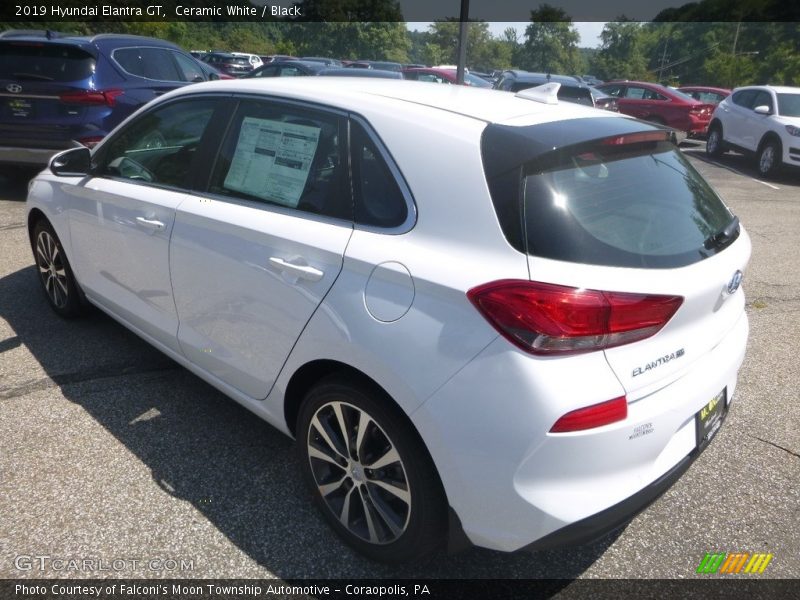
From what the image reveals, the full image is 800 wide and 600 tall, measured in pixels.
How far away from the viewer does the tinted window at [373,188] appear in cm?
227

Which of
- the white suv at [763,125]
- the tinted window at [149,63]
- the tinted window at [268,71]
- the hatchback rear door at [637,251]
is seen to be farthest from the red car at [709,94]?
the hatchback rear door at [637,251]

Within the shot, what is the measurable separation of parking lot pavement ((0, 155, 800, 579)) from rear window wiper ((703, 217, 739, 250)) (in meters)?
1.17

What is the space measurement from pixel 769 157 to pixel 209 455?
12745mm

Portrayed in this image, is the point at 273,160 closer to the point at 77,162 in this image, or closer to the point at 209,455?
the point at 209,455

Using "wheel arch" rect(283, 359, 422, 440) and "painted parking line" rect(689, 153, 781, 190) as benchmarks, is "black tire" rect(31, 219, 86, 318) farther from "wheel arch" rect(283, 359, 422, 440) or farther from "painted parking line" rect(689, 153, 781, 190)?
"painted parking line" rect(689, 153, 781, 190)

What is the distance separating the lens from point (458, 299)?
6.48ft

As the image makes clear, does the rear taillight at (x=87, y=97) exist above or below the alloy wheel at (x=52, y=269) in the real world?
above

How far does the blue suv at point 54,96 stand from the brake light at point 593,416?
6.90 metres

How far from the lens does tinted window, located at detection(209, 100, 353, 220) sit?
2500 mm

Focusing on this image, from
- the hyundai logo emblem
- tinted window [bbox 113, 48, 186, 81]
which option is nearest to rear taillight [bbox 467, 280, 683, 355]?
the hyundai logo emblem

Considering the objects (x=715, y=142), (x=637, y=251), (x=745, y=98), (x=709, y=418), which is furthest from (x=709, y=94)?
(x=637, y=251)

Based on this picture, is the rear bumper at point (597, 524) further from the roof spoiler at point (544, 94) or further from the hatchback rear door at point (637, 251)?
the roof spoiler at point (544, 94)

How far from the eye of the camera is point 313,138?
2609mm

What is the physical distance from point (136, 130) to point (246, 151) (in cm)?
108
